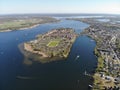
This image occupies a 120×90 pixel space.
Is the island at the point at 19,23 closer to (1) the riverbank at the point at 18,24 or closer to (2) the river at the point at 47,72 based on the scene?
(1) the riverbank at the point at 18,24

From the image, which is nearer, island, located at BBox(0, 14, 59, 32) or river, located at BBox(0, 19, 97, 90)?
river, located at BBox(0, 19, 97, 90)

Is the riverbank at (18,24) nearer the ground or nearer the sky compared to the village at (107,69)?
nearer the sky

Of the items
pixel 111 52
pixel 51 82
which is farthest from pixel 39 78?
pixel 111 52

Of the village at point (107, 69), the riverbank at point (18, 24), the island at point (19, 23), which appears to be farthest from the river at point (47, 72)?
the island at point (19, 23)

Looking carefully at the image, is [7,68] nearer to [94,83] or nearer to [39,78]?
[39,78]

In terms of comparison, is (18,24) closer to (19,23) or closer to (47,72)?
(19,23)

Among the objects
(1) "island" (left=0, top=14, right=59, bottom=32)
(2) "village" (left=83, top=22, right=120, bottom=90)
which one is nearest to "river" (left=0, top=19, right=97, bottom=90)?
(2) "village" (left=83, top=22, right=120, bottom=90)

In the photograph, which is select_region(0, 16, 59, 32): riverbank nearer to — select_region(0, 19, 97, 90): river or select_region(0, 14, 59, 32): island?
select_region(0, 14, 59, 32): island

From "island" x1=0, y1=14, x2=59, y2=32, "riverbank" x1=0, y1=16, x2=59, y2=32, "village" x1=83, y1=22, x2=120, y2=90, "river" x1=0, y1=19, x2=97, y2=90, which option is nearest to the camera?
"river" x1=0, y1=19, x2=97, y2=90

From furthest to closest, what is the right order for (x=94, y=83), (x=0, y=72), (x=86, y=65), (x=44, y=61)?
(x=44, y=61), (x=86, y=65), (x=0, y=72), (x=94, y=83)

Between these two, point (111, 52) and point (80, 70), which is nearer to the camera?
point (80, 70)

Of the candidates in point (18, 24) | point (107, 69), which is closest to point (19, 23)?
point (18, 24)
